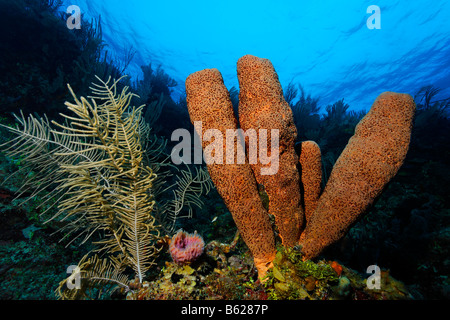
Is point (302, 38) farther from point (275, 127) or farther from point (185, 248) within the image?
point (185, 248)

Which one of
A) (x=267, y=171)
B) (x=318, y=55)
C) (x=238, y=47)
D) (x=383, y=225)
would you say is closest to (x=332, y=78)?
(x=318, y=55)

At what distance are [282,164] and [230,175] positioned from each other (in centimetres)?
64

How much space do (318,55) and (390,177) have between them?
33033 mm

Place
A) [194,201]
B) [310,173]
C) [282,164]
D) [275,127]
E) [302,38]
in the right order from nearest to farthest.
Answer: [275,127]
[282,164]
[310,173]
[194,201]
[302,38]

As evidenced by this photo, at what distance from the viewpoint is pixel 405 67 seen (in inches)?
981

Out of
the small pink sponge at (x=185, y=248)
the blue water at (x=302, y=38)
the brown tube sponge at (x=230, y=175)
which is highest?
the blue water at (x=302, y=38)

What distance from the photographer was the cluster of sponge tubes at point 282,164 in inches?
80.0

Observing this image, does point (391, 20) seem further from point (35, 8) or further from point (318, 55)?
point (35, 8)

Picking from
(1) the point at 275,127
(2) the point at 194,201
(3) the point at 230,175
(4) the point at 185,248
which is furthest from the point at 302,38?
(4) the point at 185,248

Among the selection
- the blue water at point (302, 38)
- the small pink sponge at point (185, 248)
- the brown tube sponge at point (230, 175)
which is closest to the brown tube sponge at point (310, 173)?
the brown tube sponge at point (230, 175)

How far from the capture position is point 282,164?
217 centimetres

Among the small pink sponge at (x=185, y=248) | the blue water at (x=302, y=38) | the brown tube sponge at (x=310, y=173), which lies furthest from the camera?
the blue water at (x=302, y=38)

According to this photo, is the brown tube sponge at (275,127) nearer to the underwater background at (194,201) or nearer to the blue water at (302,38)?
the underwater background at (194,201)
